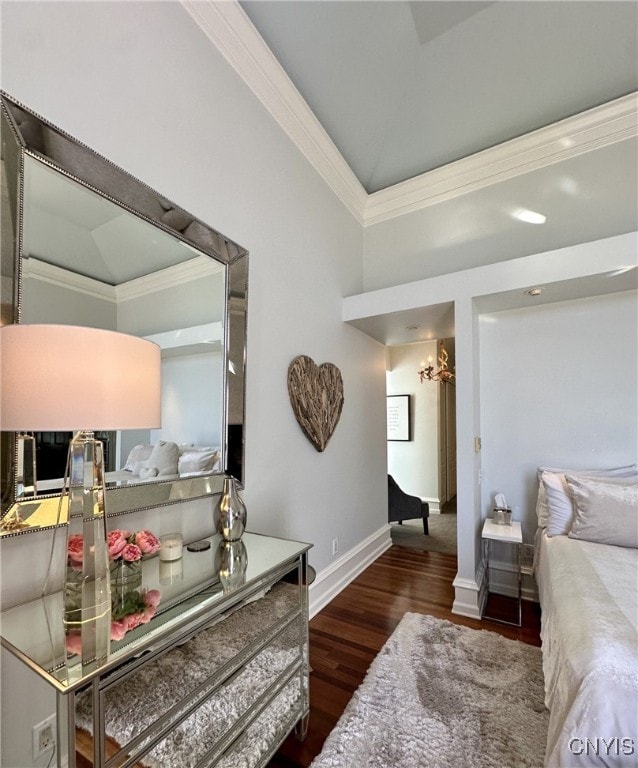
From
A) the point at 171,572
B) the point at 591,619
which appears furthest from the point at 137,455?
the point at 591,619

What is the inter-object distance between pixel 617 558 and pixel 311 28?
11.3 feet

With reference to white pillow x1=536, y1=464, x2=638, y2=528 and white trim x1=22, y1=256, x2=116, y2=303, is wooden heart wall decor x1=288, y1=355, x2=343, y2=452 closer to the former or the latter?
white trim x1=22, y1=256, x2=116, y2=303

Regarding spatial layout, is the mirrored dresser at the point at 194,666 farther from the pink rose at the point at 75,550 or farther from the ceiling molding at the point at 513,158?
the ceiling molding at the point at 513,158

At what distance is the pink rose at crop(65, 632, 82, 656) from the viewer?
0.84m

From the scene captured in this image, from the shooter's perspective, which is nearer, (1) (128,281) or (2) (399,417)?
(1) (128,281)

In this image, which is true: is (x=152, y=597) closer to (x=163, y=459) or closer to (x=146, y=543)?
(x=146, y=543)

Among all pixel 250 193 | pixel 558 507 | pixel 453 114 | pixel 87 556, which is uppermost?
pixel 453 114

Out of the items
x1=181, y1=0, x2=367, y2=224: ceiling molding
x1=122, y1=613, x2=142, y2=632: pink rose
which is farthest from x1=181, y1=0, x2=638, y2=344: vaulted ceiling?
x1=122, y1=613, x2=142, y2=632: pink rose

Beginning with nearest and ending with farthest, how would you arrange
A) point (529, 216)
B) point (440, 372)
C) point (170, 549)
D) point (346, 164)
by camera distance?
point (170, 549) < point (529, 216) < point (346, 164) < point (440, 372)

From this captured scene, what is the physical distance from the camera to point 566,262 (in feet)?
7.63

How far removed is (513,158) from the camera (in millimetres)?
2908

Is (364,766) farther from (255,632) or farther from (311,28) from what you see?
(311,28)

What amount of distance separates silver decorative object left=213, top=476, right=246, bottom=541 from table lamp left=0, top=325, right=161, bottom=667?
65 centimetres

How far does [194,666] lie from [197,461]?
796 mm
